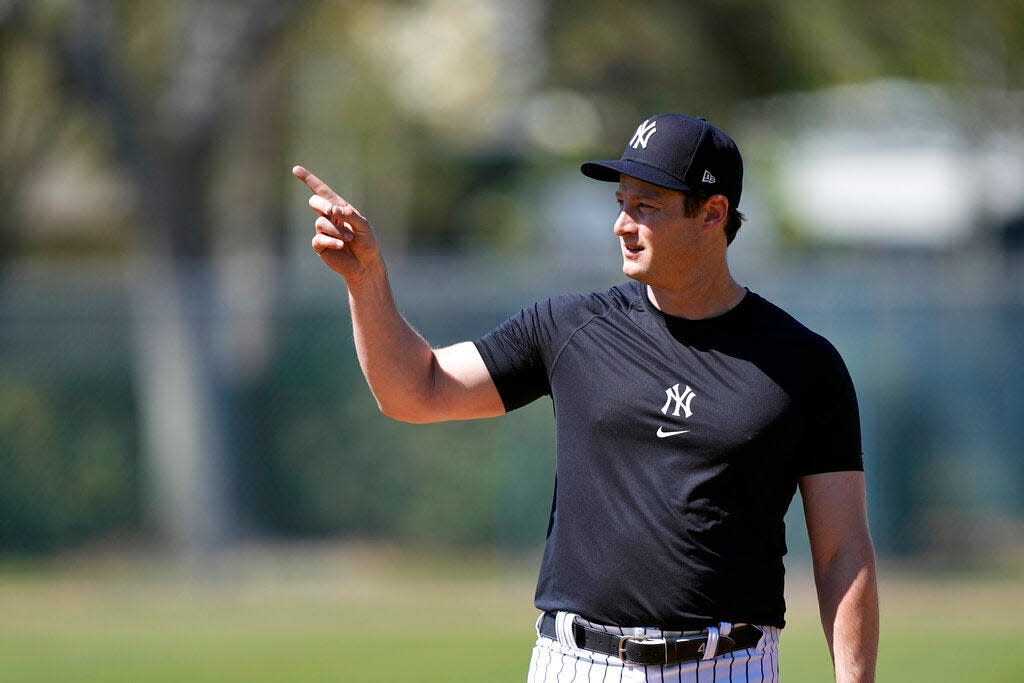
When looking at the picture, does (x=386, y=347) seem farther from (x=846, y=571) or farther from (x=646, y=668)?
(x=846, y=571)

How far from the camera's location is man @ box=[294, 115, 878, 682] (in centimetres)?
378

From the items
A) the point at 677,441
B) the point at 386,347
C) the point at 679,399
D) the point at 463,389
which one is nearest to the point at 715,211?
the point at 679,399

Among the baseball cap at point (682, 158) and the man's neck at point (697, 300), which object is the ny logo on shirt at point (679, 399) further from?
the baseball cap at point (682, 158)

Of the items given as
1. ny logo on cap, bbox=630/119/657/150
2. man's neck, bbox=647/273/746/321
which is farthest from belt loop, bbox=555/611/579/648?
ny logo on cap, bbox=630/119/657/150

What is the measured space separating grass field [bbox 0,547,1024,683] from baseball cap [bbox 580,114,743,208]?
5230 millimetres

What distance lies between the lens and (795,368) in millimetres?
3852

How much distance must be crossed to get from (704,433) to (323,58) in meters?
20.7

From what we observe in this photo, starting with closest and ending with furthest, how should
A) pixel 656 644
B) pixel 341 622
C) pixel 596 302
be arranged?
1. pixel 656 644
2. pixel 596 302
3. pixel 341 622

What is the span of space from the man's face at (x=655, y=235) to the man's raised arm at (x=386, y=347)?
0.54 meters

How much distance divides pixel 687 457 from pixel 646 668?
1.77 ft

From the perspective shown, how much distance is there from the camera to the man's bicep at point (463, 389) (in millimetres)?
4086

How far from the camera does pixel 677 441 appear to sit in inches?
150

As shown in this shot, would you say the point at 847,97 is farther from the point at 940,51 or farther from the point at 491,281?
the point at 491,281

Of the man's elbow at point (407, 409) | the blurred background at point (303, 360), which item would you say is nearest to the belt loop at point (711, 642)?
the man's elbow at point (407, 409)
